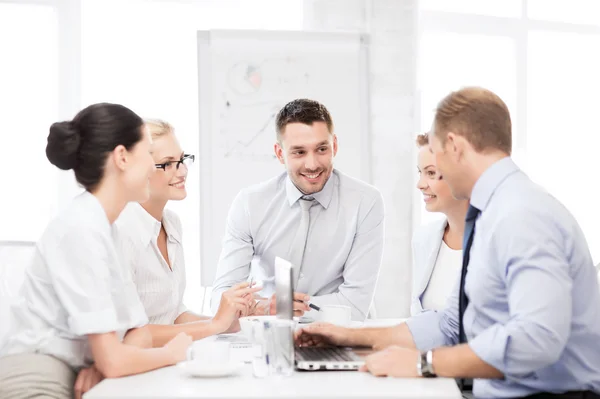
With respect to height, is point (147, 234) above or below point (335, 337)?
above

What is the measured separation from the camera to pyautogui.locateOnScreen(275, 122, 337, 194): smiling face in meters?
3.07

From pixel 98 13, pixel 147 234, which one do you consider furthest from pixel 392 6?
pixel 147 234

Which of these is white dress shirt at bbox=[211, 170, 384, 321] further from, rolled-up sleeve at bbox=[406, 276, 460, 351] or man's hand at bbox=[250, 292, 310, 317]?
rolled-up sleeve at bbox=[406, 276, 460, 351]

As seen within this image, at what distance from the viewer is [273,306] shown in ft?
8.60

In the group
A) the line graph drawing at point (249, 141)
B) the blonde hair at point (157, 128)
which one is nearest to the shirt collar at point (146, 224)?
the blonde hair at point (157, 128)

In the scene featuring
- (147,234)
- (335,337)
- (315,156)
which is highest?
(315,156)

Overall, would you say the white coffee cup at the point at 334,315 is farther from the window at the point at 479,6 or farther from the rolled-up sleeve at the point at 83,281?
the window at the point at 479,6

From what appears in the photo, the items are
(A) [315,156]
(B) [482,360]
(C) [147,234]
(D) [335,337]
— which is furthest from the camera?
(A) [315,156]

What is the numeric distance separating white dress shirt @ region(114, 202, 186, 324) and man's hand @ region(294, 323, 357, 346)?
1.89ft

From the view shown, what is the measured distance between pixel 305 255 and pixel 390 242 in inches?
70.0

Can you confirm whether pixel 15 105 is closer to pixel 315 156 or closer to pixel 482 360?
pixel 315 156

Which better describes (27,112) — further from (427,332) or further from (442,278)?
(427,332)

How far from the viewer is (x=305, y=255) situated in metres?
3.12

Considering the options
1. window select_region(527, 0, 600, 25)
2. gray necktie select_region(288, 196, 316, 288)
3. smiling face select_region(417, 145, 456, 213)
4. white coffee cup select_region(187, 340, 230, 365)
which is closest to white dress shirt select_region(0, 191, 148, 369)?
white coffee cup select_region(187, 340, 230, 365)
